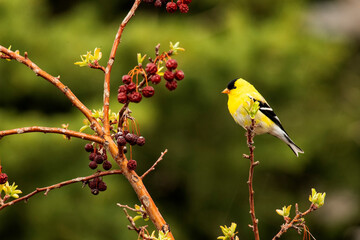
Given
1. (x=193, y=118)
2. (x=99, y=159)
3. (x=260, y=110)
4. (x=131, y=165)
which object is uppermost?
(x=193, y=118)

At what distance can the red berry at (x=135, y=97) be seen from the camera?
151cm

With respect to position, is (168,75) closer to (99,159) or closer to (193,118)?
(99,159)

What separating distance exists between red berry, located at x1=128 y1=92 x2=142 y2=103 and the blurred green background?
535cm

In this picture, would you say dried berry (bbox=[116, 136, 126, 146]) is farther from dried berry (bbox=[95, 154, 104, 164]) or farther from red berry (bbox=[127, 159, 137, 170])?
dried berry (bbox=[95, 154, 104, 164])

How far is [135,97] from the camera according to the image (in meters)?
1.52

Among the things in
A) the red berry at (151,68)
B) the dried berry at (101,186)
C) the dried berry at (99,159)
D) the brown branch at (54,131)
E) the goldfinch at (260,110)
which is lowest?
the dried berry at (101,186)

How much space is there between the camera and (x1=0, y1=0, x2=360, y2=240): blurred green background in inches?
301

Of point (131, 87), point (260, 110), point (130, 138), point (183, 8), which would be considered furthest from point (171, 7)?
point (260, 110)

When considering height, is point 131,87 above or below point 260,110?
below

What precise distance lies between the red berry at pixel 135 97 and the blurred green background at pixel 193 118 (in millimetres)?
5353

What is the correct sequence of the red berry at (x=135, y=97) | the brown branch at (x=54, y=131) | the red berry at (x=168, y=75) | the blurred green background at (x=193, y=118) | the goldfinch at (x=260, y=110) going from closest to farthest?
the brown branch at (x=54, y=131)
the red berry at (x=135, y=97)
the red berry at (x=168, y=75)
the goldfinch at (x=260, y=110)
the blurred green background at (x=193, y=118)

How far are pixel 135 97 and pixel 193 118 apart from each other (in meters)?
7.83

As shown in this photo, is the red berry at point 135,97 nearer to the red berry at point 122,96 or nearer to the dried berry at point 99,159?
the red berry at point 122,96

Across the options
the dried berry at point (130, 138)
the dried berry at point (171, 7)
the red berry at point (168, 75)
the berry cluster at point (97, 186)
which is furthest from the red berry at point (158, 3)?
the berry cluster at point (97, 186)
